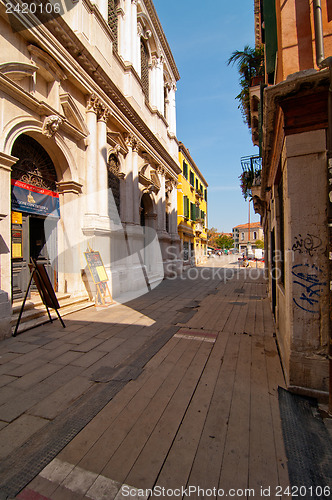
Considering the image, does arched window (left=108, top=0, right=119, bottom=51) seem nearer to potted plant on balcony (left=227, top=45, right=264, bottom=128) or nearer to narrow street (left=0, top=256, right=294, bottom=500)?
potted plant on balcony (left=227, top=45, right=264, bottom=128)

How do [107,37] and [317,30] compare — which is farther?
[107,37]

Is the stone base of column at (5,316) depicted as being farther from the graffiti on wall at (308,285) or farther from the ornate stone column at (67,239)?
the graffiti on wall at (308,285)

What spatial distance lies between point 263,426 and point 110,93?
995 centimetres

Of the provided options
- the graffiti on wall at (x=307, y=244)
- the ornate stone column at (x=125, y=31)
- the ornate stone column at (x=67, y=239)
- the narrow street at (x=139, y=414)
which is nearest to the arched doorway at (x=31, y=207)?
the ornate stone column at (x=67, y=239)

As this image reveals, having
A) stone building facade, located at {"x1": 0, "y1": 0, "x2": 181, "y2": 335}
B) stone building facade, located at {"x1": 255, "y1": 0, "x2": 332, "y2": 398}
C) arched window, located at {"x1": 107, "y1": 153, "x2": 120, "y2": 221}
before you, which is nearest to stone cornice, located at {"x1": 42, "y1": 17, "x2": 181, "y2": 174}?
stone building facade, located at {"x1": 0, "y1": 0, "x2": 181, "y2": 335}

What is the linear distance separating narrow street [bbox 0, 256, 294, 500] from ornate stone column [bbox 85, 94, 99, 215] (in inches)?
169

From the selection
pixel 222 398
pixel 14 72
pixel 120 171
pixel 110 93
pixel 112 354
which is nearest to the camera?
pixel 222 398

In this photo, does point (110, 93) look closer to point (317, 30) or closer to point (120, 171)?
point (120, 171)

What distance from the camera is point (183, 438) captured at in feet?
6.73

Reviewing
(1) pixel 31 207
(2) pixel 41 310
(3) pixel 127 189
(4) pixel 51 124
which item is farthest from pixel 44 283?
(3) pixel 127 189

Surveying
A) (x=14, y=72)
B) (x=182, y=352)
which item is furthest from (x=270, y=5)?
(x=182, y=352)

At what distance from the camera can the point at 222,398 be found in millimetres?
2621

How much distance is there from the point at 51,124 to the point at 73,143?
121 cm

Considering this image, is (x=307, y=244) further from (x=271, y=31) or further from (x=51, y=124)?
(x=51, y=124)
